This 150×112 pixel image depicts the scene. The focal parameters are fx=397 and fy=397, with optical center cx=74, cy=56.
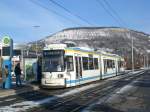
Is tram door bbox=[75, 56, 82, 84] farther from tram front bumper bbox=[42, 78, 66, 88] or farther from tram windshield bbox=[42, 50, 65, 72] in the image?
tram front bumper bbox=[42, 78, 66, 88]

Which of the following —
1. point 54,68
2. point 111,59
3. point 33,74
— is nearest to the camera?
point 54,68

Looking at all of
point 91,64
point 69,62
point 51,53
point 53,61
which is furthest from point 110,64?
point 53,61

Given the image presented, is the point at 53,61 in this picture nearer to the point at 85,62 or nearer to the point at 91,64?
the point at 85,62

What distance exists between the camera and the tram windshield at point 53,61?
27766 mm

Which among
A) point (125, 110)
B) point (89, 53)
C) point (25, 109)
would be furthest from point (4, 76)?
point (125, 110)

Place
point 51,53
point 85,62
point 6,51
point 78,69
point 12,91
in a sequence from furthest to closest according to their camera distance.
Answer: point 85,62, point 78,69, point 51,53, point 6,51, point 12,91

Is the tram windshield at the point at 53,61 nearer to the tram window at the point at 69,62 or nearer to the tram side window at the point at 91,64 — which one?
the tram window at the point at 69,62

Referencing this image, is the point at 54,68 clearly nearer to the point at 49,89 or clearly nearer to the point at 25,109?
the point at 49,89

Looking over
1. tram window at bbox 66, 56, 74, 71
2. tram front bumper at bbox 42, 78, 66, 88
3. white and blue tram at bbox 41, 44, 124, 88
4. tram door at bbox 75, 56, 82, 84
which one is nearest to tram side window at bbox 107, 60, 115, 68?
white and blue tram at bbox 41, 44, 124, 88

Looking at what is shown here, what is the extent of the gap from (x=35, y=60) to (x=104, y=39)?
544ft

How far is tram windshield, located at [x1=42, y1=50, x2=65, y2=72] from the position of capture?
27.8 meters

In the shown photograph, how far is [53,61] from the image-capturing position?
28.0m

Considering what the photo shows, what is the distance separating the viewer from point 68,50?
1128 inches

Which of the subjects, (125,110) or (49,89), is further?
(49,89)
